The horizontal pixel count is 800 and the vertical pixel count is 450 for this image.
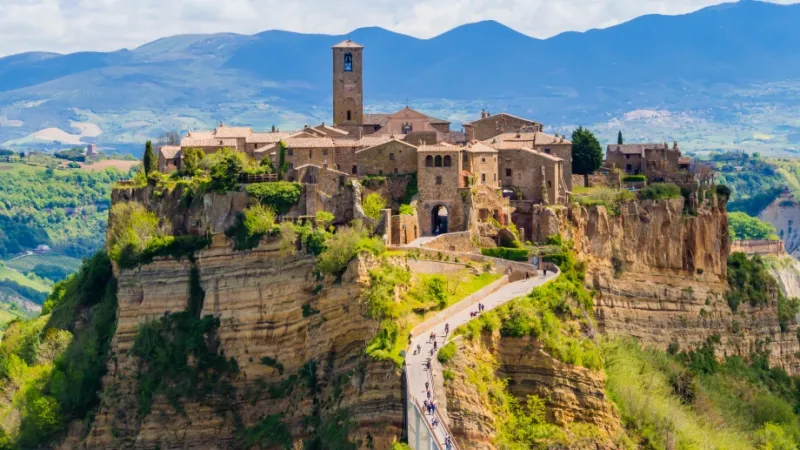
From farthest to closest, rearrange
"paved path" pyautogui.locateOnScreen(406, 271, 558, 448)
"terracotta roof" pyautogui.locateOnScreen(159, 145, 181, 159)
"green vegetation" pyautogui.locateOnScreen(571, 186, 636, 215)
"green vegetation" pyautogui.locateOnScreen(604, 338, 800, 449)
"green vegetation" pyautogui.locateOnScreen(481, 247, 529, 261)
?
"terracotta roof" pyautogui.locateOnScreen(159, 145, 181, 159)
"green vegetation" pyautogui.locateOnScreen(571, 186, 636, 215)
"green vegetation" pyautogui.locateOnScreen(481, 247, 529, 261)
"green vegetation" pyautogui.locateOnScreen(604, 338, 800, 449)
"paved path" pyautogui.locateOnScreen(406, 271, 558, 448)

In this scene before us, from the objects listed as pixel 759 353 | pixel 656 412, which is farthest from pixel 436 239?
pixel 759 353

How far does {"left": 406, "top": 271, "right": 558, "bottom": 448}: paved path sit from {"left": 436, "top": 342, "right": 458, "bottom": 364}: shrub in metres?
0.30

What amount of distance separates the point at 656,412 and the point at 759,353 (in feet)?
71.8

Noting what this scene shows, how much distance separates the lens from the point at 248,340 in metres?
67.8

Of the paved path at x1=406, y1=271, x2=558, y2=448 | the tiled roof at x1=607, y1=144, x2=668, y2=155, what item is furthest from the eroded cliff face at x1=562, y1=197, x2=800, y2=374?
the paved path at x1=406, y1=271, x2=558, y2=448

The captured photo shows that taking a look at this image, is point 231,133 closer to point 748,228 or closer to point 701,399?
point 701,399

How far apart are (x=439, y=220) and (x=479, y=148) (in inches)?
162

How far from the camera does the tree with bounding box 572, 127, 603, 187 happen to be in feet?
268

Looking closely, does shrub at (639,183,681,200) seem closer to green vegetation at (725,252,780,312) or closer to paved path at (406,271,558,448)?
green vegetation at (725,252,780,312)

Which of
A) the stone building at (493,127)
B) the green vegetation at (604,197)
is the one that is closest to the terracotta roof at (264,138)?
the stone building at (493,127)

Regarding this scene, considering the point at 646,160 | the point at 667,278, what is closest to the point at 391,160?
the point at 667,278

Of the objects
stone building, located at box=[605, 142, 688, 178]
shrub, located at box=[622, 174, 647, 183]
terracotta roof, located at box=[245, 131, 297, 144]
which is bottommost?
shrub, located at box=[622, 174, 647, 183]

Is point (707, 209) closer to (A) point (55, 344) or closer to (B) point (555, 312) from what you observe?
(B) point (555, 312)

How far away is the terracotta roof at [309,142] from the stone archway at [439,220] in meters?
6.17
